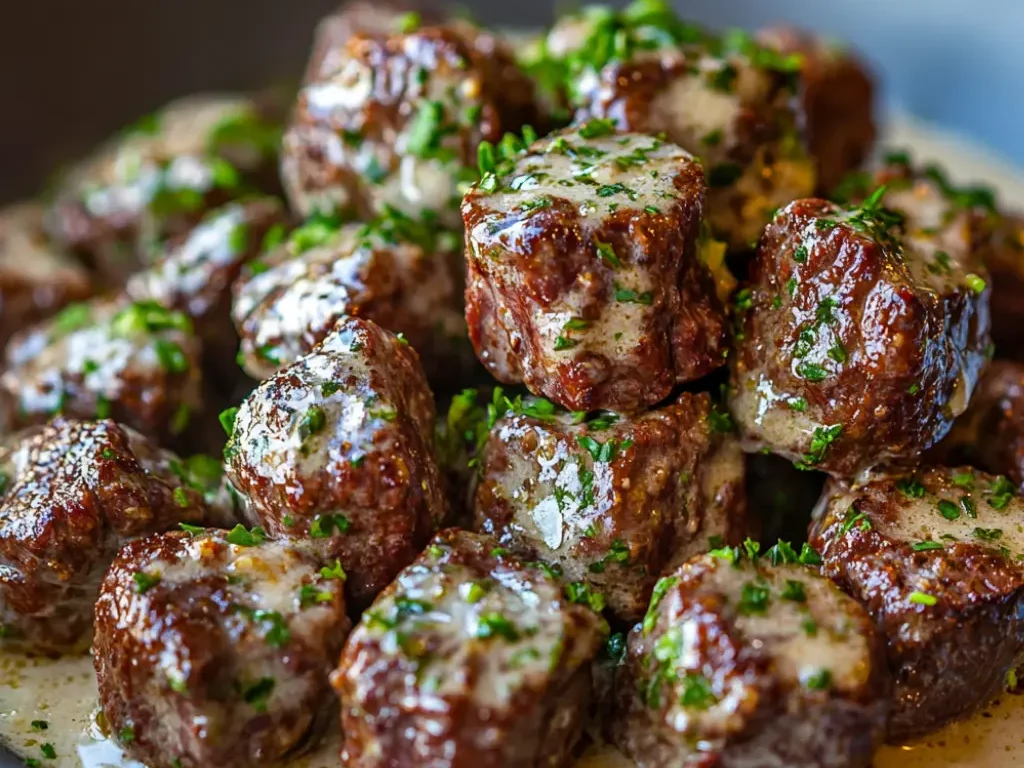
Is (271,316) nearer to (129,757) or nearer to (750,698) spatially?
(129,757)

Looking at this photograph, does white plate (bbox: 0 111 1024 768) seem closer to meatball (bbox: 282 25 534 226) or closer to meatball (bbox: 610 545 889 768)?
meatball (bbox: 610 545 889 768)

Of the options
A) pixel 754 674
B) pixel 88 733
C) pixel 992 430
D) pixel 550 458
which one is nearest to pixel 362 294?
pixel 550 458

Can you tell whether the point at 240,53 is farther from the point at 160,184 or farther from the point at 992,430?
the point at 992,430

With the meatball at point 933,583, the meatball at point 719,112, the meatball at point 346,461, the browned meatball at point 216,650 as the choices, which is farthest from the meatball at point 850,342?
the browned meatball at point 216,650

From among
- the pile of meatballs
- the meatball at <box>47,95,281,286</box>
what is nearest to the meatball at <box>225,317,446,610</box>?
the pile of meatballs

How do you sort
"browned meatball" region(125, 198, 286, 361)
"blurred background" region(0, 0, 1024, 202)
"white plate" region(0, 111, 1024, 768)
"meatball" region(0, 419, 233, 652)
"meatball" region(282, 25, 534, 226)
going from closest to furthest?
1. "white plate" region(0, 111, 1024, 768)
2. "meatball" region(0, 419, 233, 652)
3. "meatball" region(282, 25, 534, 226)
4. "browned meatball" region(125, 198, 286, 361)
5. "blurred background" region(0, 0, 1024, 202)

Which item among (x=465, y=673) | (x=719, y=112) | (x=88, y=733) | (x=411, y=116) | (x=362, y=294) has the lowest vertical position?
(x=88, y=733)

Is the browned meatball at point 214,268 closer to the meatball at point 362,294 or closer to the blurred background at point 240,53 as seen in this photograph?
the meatball at point 362,294
